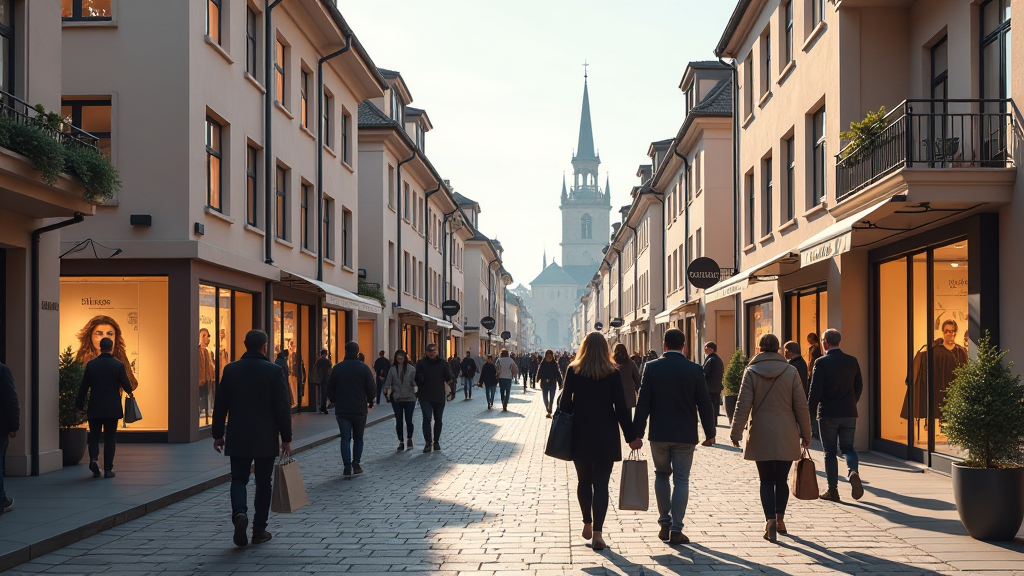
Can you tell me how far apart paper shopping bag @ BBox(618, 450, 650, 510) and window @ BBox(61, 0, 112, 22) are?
500 inches

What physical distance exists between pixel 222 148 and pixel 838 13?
1073cm

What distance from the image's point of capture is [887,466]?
13.7 m

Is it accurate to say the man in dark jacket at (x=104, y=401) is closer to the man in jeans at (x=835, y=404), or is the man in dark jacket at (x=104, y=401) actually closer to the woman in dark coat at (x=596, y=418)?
the woman in dark coat at (x=596, y=418)

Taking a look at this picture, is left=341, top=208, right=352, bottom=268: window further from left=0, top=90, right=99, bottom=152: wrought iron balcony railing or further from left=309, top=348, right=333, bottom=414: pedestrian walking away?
left=0, top=90, right=99, bottom=152: wrought iron balcony railing

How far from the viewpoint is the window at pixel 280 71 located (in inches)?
865


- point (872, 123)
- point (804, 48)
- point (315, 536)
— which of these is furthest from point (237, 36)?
point (315, 536)

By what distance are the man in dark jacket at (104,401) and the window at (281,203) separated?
9741 millimetres

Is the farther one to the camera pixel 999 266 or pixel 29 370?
pixel 29 370

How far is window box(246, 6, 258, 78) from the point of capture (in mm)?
20062

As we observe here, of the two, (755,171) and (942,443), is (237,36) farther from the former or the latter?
(942,443)

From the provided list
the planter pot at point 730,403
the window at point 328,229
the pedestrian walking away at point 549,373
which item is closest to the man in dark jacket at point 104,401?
the pedestrian walking away at point 549,373

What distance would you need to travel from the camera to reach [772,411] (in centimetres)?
866

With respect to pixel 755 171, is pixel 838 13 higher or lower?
higher

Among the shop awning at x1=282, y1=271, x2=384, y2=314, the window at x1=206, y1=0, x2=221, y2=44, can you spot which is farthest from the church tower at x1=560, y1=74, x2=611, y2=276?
the window at x1=206, y1=0, x2=221, y2=44
